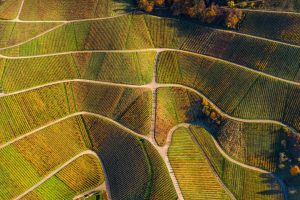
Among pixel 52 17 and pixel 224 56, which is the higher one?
pixel 52 17

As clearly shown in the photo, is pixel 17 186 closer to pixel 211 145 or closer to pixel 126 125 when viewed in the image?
pixel 126 125

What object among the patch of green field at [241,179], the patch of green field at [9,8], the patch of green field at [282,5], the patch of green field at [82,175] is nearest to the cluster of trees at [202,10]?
the patch of green field at [282,5]

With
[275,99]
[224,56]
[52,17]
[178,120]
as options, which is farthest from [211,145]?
[52,17]

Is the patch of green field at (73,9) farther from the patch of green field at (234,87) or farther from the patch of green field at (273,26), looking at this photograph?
the patch of green field at (273,26)

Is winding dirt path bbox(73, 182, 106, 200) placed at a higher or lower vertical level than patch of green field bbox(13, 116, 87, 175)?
lower

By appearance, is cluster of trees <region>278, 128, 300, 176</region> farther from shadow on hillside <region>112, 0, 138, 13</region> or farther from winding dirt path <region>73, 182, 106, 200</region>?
shadow on hillside <region>112, 0, 138, 13</region>

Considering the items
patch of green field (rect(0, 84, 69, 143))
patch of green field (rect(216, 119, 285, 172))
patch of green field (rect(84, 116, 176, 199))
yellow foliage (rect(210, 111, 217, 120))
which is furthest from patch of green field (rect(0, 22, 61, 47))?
patch of green field (rect(216, 119, 285, 172))
